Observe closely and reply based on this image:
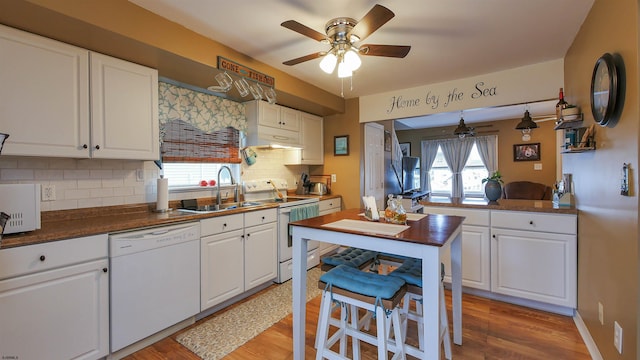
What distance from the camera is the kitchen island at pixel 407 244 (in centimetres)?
131

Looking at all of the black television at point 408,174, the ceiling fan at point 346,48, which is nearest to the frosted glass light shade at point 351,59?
the ceiling fan at point 346,48

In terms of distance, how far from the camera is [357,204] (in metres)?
3.95

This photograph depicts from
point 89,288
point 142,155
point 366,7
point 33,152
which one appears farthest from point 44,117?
point 366,7

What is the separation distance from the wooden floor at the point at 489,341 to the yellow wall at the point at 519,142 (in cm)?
444

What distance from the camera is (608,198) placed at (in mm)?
1582

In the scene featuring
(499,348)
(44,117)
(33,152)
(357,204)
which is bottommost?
(499,348)

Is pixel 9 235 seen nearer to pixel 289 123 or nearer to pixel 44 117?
pixel 44 117

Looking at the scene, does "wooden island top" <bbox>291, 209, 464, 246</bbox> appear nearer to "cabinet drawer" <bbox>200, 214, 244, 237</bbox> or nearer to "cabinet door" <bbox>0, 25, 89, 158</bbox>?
"cabinet drawer" <bbox>200, 214, 244, 237</bbox>

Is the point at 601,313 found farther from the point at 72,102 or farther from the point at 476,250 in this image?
the point at 72,102

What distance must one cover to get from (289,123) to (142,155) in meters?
1.79

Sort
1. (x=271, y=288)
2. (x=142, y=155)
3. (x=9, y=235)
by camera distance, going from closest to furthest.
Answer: (x=9, y=235)
(x=142, y=155)
(x=271, y=288)

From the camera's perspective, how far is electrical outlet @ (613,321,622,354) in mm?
1390

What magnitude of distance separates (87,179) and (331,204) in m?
2.62

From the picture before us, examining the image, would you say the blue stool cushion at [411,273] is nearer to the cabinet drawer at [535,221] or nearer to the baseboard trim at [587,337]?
the baseboard trim at [587,337]
